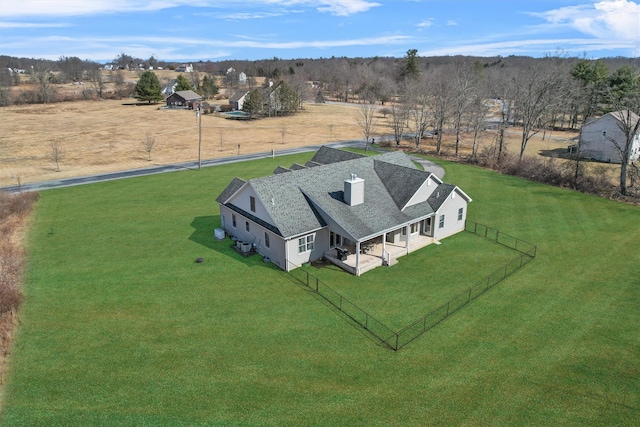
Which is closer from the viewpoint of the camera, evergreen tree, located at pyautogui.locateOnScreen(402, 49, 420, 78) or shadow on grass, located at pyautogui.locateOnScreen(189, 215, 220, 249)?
shadow on grass, located at pyautogui.locateOnScreen(189, 215, 220, 249)

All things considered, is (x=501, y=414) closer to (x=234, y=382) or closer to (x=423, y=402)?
(x=423, y=402)

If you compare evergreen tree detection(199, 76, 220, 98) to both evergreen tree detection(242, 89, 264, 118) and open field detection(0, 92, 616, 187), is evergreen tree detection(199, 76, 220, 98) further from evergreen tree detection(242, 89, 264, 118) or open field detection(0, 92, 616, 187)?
evergreen tree detection(242, 89, 264, 118)

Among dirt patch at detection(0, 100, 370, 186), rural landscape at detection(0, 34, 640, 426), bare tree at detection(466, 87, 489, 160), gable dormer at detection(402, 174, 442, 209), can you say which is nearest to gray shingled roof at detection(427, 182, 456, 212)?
gable dormer at detection(402, 174, 442, 209)

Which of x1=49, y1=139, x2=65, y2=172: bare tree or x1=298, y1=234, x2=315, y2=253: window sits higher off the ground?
x1=49, y1=139, x2=65, y2=172: bare tree

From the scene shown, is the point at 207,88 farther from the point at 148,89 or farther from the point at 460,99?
the point at 460,99

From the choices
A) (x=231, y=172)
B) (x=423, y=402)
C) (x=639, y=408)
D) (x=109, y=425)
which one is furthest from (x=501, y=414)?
(x=231, y=172)

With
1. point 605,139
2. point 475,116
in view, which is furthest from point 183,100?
point 605,139
